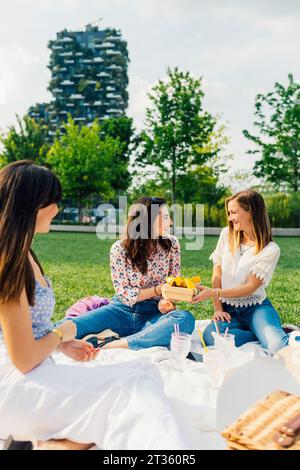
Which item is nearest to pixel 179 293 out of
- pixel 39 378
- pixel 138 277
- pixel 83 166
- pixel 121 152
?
pixel 138 277

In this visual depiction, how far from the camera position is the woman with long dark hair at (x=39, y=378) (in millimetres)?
1783

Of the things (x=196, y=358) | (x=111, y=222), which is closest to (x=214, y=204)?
(x=111, y=222)

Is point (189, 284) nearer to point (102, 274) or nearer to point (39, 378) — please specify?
point (39, 378)

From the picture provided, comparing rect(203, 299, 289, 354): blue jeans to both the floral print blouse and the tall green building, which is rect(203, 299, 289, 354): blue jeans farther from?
the tall green building

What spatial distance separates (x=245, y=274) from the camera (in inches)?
158

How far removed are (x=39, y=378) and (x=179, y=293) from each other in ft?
6.17

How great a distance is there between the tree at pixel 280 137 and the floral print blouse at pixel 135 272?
2150 cm

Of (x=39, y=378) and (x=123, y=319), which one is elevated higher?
(x=39, y=378)

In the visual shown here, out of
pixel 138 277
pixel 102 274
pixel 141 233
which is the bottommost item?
pixel 102 274

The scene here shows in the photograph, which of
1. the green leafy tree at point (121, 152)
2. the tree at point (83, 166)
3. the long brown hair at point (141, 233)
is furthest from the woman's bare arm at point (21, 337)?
the green leafy tree at point (121, 152)

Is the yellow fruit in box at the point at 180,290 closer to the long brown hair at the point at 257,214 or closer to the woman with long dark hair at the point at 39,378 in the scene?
the long brown hair at the point at 257,214

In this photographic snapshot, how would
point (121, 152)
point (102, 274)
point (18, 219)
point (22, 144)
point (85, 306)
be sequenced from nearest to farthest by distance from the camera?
point (18, 219) → point (85, 306) → point (102, 274) → point (22, 144) → point (121, 152)
